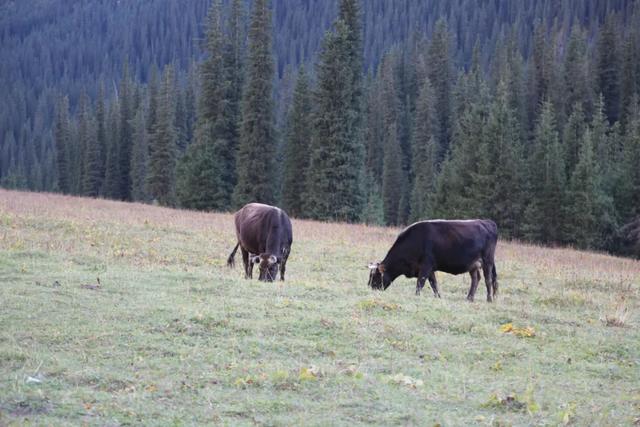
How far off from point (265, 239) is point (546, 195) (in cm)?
3442

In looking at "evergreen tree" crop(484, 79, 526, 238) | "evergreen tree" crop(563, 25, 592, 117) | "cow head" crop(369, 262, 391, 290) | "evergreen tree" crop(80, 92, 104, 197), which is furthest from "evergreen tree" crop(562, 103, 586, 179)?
"evergreen tree" crop(80, 92, 104, 197)

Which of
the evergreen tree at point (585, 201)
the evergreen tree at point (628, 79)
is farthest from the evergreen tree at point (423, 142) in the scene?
the evergreen tree at point (585, 201)

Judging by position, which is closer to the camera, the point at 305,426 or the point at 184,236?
the point at 305,426

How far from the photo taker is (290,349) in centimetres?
1048

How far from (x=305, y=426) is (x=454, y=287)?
11.7 meters

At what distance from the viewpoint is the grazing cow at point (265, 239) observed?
55.5ft

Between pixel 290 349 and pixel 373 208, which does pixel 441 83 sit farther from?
pixel 290 349

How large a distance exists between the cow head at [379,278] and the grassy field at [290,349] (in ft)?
1.04

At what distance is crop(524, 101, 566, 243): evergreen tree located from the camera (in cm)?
4788

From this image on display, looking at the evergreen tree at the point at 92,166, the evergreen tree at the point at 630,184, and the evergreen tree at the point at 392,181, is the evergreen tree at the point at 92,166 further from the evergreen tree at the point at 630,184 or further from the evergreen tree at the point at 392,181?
the evergreen tree at the point at 630,184

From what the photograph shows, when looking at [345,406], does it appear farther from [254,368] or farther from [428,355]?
[428,355]

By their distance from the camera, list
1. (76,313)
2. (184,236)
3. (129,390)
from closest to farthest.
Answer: (129,390)
(76,313)
(184,236)

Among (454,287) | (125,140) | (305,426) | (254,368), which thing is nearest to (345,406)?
(305,426)

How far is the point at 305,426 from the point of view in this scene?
24.3 ft
